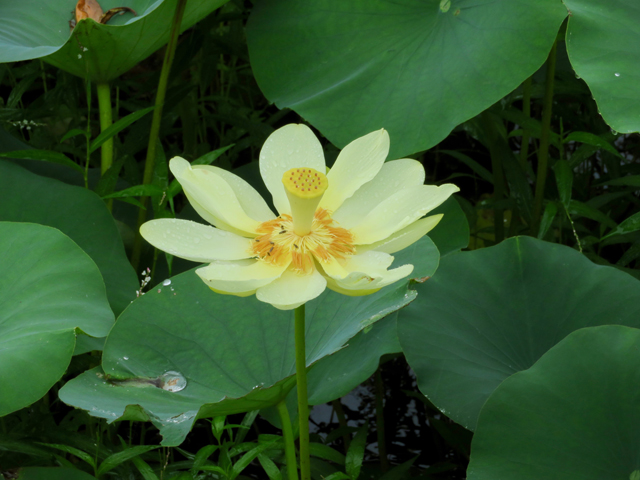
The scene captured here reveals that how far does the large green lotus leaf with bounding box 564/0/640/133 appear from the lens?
84 centimetres

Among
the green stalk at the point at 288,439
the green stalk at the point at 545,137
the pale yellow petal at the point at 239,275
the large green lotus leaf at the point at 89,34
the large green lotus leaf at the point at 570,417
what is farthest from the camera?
the green stalk at the point at 545,137

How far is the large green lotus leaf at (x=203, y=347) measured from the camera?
2.49 feet

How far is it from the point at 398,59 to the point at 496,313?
48 cm

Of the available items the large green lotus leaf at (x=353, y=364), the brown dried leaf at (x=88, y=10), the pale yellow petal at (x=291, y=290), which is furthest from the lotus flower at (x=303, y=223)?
the brown dried leaf at (x=88, y=10)

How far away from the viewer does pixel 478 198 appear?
194 cm

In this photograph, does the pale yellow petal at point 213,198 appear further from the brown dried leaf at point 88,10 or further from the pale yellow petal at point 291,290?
the brown dried leaf at point 88,10

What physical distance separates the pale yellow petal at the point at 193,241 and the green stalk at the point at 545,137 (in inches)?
32.7

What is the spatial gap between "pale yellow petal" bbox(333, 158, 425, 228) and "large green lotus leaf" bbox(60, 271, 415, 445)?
114 mm

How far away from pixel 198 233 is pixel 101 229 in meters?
0.50

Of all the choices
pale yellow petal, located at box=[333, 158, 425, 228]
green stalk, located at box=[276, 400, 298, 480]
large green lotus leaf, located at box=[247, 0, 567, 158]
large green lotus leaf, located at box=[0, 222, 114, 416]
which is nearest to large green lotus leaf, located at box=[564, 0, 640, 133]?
large green lotus leaf, located at box=[247, 0, 567, 158]

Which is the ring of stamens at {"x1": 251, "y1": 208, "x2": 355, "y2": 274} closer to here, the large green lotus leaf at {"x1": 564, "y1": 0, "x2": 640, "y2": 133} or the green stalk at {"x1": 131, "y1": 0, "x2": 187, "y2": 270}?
the large green lotus leaf at {"x1": 564, "y1": 0, "x2": 640, "y2": 133}

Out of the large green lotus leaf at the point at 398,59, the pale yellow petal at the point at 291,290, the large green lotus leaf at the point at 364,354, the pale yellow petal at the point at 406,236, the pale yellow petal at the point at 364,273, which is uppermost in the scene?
the large green lotus leaf at the point at 398,59

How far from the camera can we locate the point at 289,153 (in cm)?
73

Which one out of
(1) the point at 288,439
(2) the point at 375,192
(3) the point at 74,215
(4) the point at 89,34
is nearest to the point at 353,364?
(1) the point at 288,439
